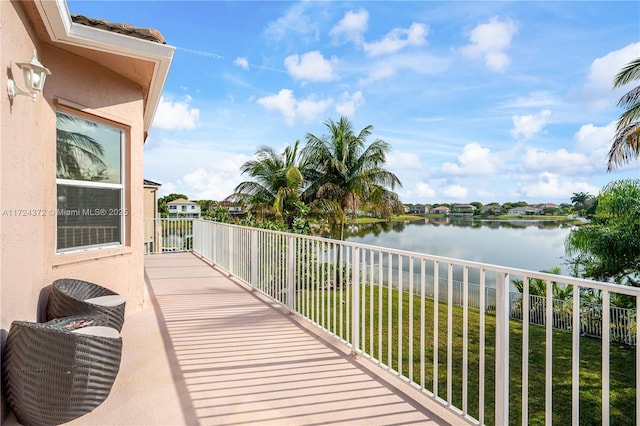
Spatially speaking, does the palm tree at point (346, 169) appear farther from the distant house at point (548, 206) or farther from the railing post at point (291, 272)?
the railing post at point (291, 272)

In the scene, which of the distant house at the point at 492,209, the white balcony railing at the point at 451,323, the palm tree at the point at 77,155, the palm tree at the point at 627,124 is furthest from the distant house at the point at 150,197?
the palm tree at the point at 627,124

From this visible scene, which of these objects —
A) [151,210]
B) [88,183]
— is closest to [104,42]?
[88,183]

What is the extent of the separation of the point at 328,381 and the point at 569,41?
23.9m

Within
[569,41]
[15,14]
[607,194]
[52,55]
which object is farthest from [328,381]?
[569,41]

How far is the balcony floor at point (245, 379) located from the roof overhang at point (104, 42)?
10.1 ft

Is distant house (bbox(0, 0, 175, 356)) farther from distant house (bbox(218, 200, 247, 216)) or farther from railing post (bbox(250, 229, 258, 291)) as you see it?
distant house (bbox(218, 200, 247, 216))

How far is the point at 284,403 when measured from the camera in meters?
2.59

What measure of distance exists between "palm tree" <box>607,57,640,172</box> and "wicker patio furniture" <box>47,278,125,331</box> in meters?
14.6

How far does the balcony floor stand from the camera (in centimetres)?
242

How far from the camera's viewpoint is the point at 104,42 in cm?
371

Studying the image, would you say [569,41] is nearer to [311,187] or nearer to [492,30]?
[492,30]

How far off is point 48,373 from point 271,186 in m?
12.9

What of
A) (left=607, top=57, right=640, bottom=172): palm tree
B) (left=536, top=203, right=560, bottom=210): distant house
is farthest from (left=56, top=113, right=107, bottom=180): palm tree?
(left=536, top=203, right=560, bottom=210): distant house

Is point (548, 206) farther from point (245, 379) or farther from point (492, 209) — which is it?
point (245, 379)
